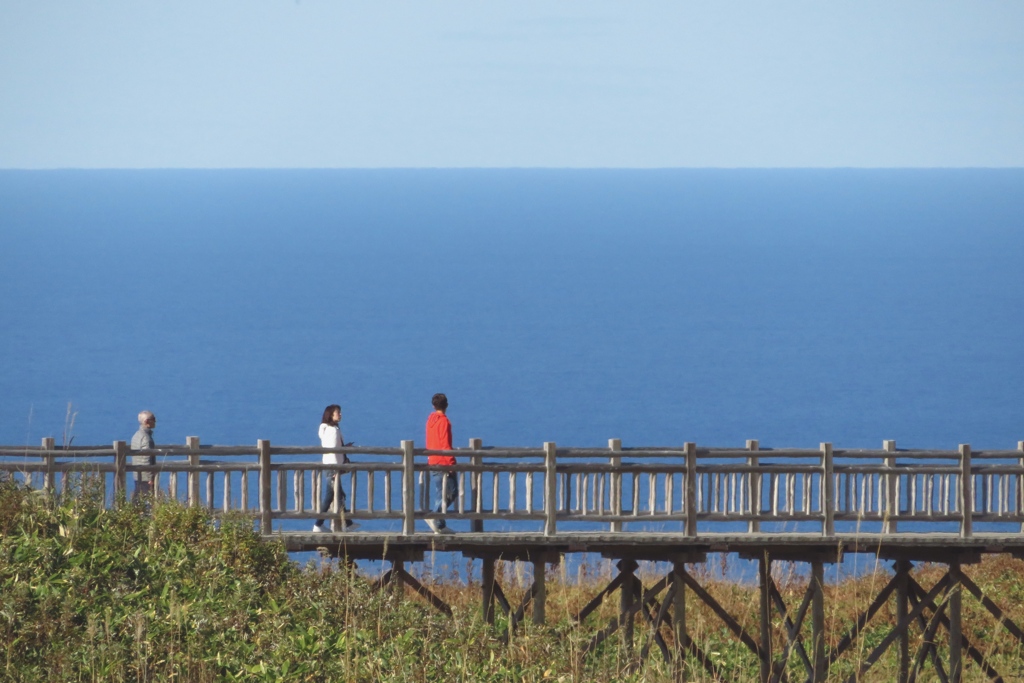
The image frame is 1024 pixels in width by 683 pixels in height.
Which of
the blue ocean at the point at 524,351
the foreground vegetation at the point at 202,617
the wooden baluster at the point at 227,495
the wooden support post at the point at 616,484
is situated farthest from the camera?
the blue ocean at the point at 524,351

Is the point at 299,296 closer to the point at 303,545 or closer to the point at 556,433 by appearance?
the point at 556,433

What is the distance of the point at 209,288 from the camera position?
16525 cm

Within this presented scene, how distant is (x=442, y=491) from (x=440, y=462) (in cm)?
35

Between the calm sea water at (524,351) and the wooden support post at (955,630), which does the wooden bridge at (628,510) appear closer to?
the wooden support post at (955,630)

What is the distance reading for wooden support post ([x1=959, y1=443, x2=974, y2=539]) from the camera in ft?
62.6

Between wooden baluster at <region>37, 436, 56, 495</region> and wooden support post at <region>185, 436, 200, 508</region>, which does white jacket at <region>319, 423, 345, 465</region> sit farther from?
wooden baluster at <region>37, 436, 56, 495</region>

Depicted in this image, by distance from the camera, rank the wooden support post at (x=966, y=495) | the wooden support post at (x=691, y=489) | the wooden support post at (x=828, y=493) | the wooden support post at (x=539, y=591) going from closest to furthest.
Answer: the wooden support post at (x=691, y=489) < the wooden support post at (x=539, y=591) < the wooden support post at (x=828, y=493) < the wooden support post at (x=966, y=495)

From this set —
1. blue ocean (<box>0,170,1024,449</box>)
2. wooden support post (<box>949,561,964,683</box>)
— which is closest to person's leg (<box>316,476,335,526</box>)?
wooden support post (<box>949,561,964,683</box>)

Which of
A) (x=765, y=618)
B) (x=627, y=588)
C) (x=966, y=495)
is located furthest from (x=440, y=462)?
(x=966, y=495)

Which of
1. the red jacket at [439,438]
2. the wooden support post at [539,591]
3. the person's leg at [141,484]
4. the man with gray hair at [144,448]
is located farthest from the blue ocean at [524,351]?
the wooden support post at [539,591]

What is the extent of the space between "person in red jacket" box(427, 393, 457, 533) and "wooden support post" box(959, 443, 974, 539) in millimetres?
6290

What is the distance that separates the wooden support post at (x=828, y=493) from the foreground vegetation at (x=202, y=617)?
450 cm

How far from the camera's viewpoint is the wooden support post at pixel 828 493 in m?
18.8

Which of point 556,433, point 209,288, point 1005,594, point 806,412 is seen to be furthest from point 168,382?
point 1005,594
